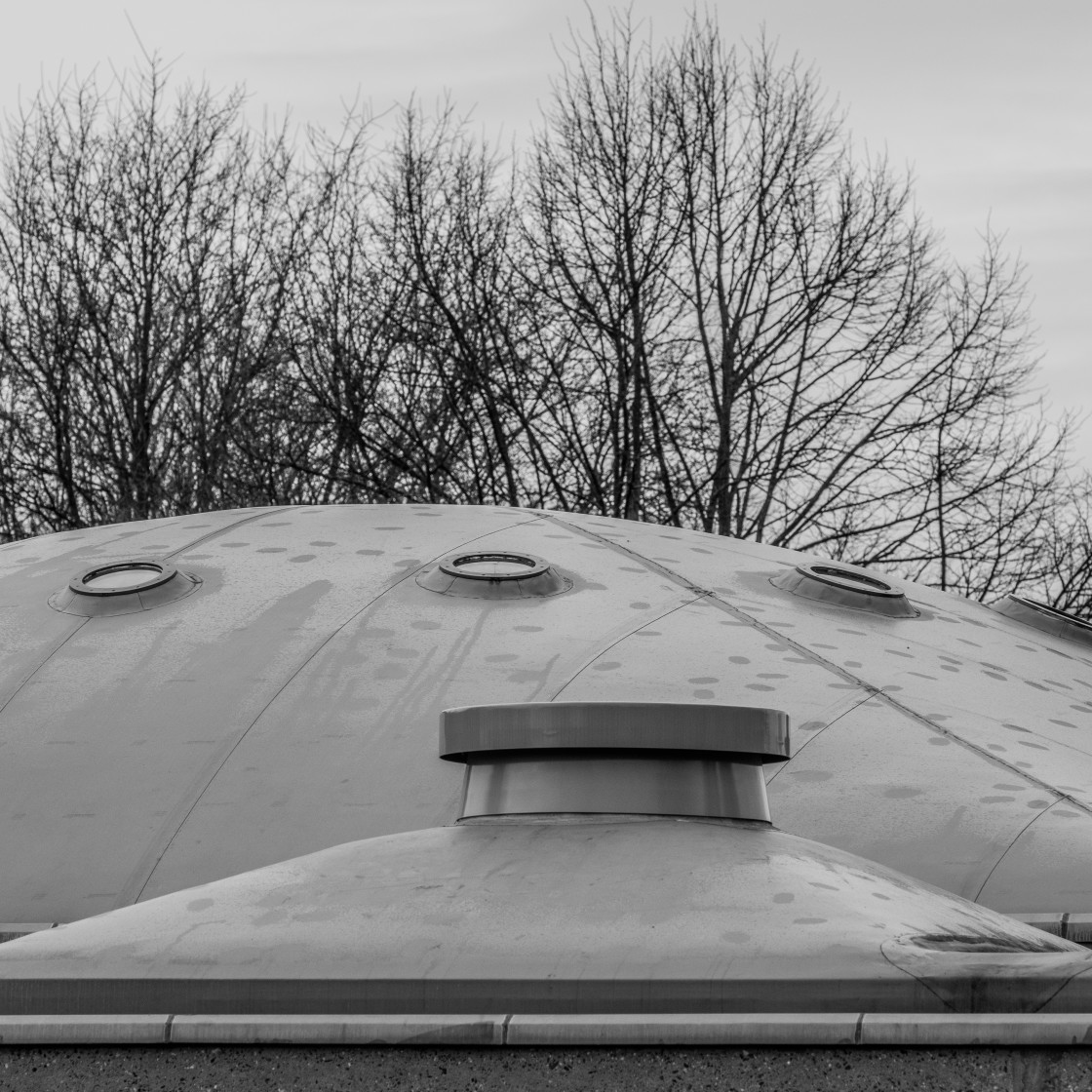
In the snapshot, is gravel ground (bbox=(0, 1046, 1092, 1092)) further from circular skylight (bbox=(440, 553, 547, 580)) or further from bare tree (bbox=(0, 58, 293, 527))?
bare tree (bbox=(0, 58, 293, 527))

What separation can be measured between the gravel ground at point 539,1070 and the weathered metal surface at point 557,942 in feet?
0.66

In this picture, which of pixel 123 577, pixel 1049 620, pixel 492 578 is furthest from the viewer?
pixel 1049 620

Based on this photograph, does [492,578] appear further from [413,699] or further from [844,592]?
[844,592]

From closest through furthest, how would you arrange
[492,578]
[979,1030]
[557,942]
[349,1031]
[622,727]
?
1. [979,1030]
2. [349,1031]
3. [557,942]
4. [622,727]
5. [492,578]

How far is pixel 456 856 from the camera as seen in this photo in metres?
4.62

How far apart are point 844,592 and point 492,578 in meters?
2.71

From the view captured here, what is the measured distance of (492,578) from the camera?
9.95 meters

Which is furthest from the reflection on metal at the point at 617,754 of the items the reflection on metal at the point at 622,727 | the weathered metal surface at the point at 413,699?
the weathered metal surface at the point at 413,699

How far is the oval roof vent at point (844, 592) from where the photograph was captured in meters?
10.7

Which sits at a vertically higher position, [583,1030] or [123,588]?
[583,1030]

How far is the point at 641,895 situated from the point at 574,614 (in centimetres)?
545

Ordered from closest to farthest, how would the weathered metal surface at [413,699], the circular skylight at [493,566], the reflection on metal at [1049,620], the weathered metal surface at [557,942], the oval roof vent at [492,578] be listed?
the weathered metal surface at [557,942] → the weathered metal surface at [413,699] → the oval roof vent at [492,578] → the circular skylight at [493,566] → the reflection on metal at [1049,620]

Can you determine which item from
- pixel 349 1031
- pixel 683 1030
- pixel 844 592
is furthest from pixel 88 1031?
pixel 844 592

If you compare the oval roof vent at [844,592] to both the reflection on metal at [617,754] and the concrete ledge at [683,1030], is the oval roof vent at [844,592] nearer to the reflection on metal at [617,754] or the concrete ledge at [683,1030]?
the reflection on metal at [617,754]
